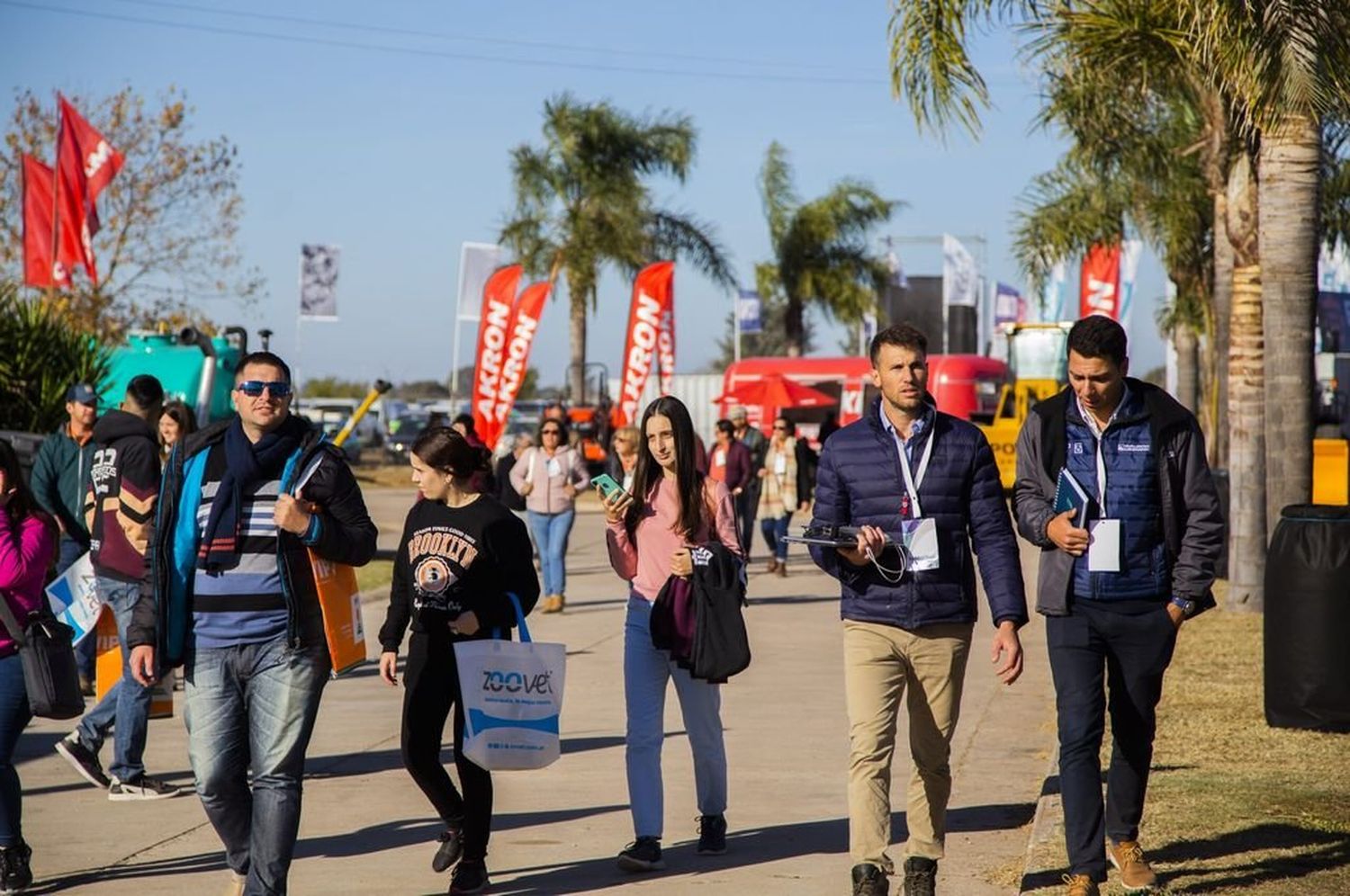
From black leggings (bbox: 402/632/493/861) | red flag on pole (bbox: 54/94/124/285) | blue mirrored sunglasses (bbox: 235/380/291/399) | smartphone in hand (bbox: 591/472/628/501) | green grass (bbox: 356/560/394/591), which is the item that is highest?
red flag on pole (bbox: 54/94/124/285)

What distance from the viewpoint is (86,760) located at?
8.63 meters

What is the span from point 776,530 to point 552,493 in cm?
511

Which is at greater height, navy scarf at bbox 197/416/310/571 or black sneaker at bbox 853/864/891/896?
navy scarf at bbox 197/416/310/571

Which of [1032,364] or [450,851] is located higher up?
[1032,364]

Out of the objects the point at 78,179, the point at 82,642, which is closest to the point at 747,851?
the point at 82,642

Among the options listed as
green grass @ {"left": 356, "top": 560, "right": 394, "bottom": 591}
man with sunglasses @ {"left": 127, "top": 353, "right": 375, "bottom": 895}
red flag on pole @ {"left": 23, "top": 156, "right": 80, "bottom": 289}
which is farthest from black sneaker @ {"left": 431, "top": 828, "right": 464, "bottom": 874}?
red flag on pole @ {"left": 23, "top": 156, "right": 80, "bottom": 289}

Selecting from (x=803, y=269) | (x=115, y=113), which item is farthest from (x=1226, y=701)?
(x=803, y=269)

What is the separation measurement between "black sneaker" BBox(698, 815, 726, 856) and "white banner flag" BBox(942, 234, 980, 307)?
50.3 m

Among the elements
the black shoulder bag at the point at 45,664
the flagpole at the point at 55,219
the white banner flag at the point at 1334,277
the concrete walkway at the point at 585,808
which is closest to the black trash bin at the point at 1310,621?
the concrete walkway at the point at 585,808

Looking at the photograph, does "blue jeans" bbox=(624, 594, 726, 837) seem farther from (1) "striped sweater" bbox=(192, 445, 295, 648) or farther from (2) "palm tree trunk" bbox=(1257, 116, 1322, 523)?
(2) "palm tree trunk" bbox=(1257, 116, 1322, 523)

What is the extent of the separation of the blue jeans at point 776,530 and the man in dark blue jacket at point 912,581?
594 inches

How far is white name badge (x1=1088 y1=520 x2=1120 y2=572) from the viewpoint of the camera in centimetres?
596

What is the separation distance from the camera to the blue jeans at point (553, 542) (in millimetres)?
16984

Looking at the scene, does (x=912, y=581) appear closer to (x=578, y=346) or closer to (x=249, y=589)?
(x=249, y=589)
